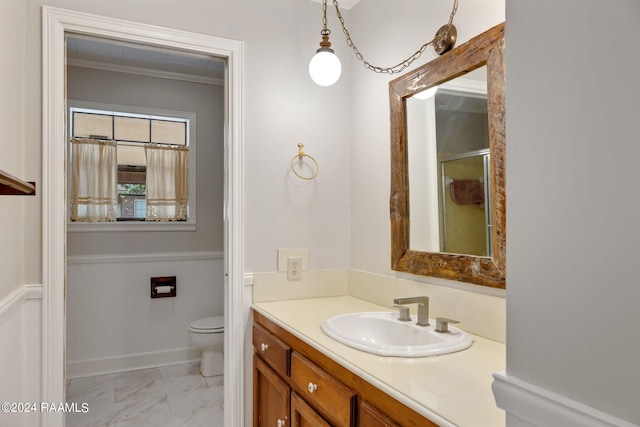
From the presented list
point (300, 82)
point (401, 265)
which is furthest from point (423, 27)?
point (401, 265)

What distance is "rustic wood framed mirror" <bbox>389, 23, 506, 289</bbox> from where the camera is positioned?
1375 millimetres

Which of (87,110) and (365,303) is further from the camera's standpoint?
(87,110)

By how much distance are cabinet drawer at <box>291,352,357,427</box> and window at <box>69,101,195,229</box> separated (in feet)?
7.89

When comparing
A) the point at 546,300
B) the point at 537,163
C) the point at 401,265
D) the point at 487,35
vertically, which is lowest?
the point at 401,265

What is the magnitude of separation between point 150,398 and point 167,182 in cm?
168

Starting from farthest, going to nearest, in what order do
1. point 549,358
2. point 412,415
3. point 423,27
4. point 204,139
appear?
point 204,139 < point 423,27 < point 412,415 < point 549,358

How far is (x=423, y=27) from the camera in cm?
175

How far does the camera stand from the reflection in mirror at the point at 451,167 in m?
1.47

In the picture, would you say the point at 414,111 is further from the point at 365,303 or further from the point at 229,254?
the point at 229,254

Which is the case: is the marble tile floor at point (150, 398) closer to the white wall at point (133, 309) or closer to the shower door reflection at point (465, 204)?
the white wall at point (133, 309)

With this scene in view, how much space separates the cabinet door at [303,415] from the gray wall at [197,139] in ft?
7.63

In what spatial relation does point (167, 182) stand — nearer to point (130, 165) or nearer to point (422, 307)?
point (130, 165)

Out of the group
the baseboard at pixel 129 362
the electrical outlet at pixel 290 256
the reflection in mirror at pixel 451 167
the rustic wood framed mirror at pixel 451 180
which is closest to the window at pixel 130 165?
the baseboard at pixel 129 362

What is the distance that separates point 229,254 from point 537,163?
1.68m
